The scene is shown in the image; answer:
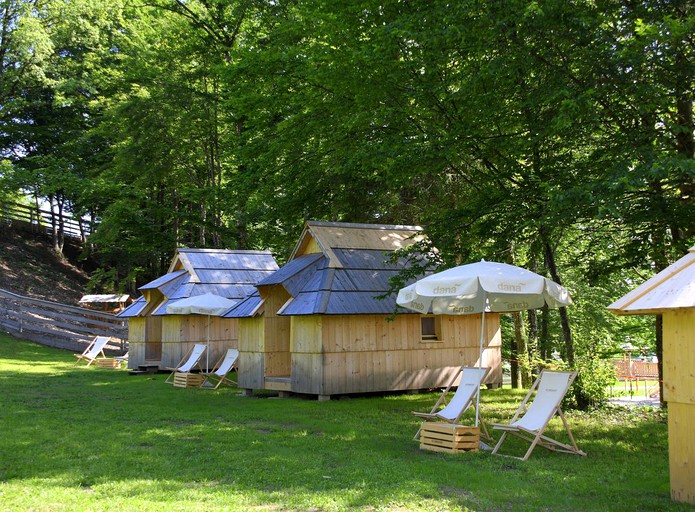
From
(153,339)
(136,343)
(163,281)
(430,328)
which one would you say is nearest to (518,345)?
(430,328)

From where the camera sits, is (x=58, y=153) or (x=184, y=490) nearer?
(x=184, y=490)

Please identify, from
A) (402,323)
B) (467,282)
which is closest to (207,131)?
(402,323)

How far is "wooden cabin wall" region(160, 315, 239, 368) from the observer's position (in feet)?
70.8

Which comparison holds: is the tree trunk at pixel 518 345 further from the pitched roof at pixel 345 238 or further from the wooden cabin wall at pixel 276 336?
the wooden cabin wall at pixel 276 336

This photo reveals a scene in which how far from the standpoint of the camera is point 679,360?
6.29 metres

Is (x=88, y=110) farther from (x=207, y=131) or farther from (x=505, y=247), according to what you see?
(x=505, y=247)

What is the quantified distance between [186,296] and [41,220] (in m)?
24.0

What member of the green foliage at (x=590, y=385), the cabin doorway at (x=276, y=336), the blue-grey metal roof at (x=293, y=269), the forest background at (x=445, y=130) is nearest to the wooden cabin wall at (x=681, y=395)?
the forest background at (x=445, y=130)

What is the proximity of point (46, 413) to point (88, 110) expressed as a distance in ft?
97.6

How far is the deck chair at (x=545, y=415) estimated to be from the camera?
8.77m

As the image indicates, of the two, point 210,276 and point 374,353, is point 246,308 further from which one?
point 210,276

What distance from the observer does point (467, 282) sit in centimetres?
928

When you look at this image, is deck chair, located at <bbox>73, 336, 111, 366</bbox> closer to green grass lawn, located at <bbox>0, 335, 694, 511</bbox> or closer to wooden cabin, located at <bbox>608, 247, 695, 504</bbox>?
green grass lawn, located at <bbox>0, 335, 694, 511</bbox>

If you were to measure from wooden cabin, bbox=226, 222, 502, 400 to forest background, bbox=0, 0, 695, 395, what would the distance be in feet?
5.19
